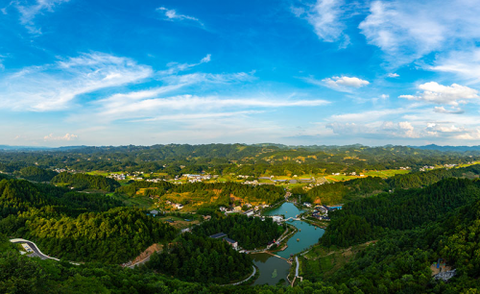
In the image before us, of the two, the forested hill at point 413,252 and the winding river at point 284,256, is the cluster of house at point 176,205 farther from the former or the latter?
the forested hill at point 413,252

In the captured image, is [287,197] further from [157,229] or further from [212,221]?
[157,229]

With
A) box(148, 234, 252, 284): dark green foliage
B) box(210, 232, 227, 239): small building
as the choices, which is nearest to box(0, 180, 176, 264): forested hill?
box(148, 234, 252, 284): dark green foliage

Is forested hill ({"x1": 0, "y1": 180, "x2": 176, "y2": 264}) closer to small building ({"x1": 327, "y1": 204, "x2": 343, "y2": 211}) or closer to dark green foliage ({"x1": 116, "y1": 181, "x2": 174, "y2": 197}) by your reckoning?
dark green foliage ({"x1": 116, "y1": 181, "x2": 174, "y2": 197})

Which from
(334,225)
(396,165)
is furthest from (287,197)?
(396,165)

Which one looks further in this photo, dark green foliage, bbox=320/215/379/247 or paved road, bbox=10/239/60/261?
dark green foliage, bbox=320/215/379/247

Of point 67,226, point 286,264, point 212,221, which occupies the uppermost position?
point 67,226

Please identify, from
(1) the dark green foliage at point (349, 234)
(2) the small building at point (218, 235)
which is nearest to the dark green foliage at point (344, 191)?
(1) the dark green foliage at point (349, 234)

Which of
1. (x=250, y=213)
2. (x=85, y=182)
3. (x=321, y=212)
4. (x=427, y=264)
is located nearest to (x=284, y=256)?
(x=427, y=264)

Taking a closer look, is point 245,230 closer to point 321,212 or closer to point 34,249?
point 321,212
